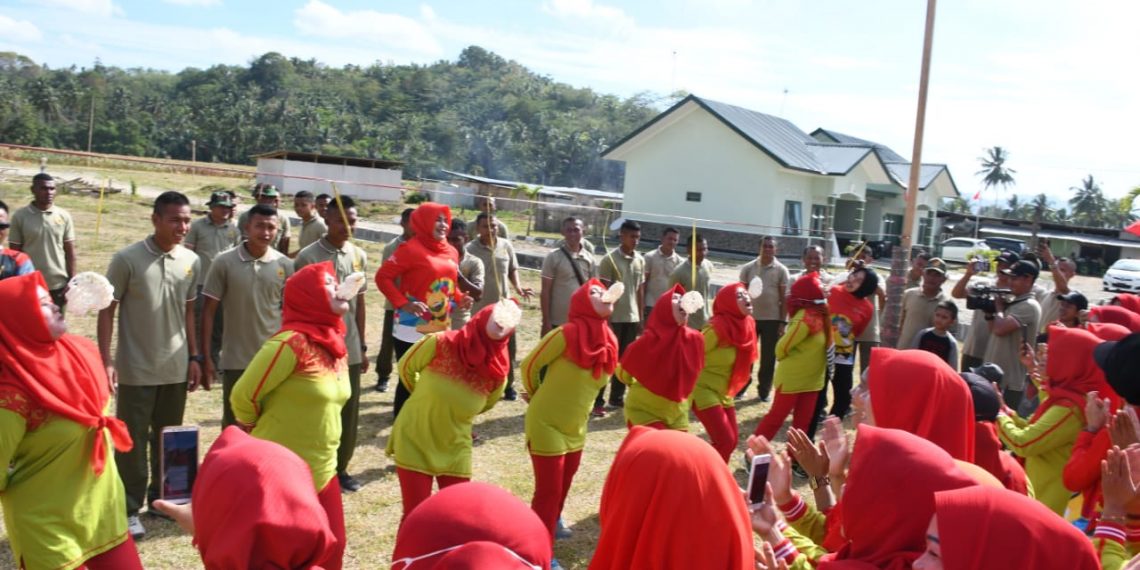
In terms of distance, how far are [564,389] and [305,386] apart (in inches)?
58.1

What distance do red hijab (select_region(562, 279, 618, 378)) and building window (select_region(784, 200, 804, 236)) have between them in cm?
2374

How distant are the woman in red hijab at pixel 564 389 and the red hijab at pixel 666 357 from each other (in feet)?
0.99

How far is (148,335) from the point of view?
4848 mm

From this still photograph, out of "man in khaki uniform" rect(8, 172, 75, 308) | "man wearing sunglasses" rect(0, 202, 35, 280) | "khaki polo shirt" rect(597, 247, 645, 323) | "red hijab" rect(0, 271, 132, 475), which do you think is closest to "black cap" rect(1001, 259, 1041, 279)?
"khaki polo shirt" rect(597, 247, 645, 323)

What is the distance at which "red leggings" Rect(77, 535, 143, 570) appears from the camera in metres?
3.22

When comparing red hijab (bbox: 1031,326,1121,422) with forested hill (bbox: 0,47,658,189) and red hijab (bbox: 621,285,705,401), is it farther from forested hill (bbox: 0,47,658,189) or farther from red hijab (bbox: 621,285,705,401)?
forested hill (bbox: 0,47,658,189)

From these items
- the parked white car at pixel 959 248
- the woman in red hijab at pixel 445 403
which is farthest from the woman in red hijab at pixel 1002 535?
the parked white car at pixel 959 248

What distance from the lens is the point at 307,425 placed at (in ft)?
A: 13.2

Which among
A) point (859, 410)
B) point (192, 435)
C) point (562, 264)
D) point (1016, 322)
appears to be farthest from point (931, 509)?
point (562, 264)

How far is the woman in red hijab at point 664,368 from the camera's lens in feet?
17.4

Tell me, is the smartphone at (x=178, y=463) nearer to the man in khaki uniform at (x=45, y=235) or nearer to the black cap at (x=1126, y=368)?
the black cap at (x=1126, y=368)

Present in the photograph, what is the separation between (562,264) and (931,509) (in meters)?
6.33

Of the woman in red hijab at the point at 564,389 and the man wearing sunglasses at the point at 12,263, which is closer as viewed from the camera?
the woman in red hijab at the point at 564,389

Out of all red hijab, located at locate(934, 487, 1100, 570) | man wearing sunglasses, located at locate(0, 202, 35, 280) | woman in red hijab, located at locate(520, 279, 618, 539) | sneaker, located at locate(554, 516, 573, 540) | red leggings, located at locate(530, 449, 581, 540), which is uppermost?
man wearing sunglasses, located at locate(0, 202, 35, 280)
